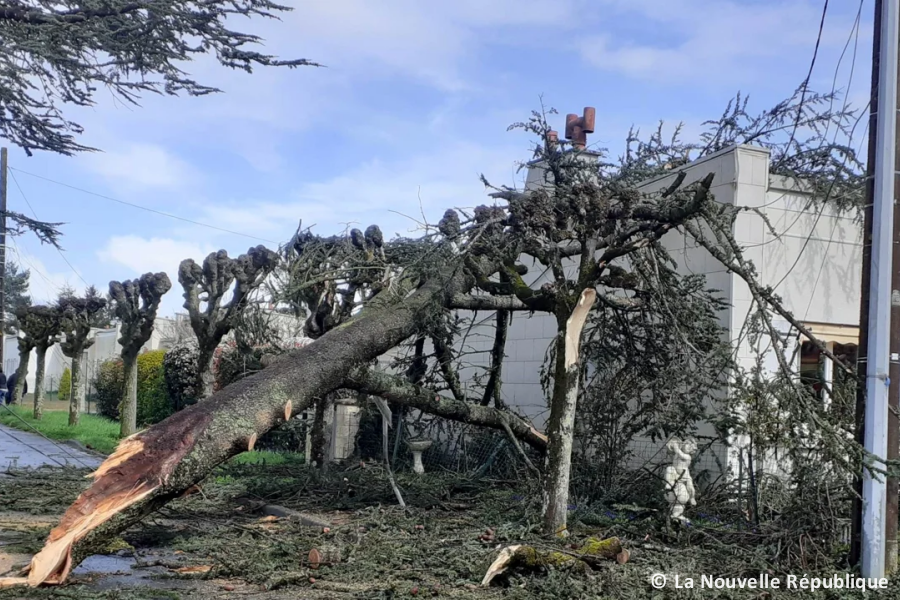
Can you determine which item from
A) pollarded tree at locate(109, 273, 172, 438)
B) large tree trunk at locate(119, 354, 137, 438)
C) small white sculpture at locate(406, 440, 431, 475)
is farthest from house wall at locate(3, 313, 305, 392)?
small white sculpture at locate(406, 440, 431, 475)

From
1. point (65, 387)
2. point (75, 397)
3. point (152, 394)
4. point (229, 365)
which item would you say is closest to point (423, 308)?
point (229, 365)

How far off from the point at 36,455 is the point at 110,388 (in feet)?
27.4

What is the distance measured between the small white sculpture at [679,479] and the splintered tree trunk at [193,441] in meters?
2.65

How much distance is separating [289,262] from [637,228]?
4050 mm

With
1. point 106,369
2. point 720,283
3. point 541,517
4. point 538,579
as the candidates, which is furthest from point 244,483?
point 106,369

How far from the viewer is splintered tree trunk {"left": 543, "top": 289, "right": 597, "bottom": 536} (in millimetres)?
6570

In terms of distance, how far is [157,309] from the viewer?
1415 centimetres

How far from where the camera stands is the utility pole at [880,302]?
227 inches

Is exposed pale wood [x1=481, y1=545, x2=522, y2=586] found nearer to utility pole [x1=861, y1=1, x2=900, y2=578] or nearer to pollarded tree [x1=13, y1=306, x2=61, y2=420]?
utility pole [x1=861, y1=1, x2=900, y2=578]

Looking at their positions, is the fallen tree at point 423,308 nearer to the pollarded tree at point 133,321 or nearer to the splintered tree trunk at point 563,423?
the splintered tree trunk at point 563,423

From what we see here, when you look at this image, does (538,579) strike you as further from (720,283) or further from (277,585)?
(720,283)

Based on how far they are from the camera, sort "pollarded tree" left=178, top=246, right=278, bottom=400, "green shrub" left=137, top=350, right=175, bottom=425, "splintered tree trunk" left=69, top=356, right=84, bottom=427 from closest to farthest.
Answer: "pollarded tree" left=178, top=246, right=278, bottom=400, "green shrub" left=137, top=350, right=175, bottom=425, "splintered tree trunk" left=69, top=356, right=84, bottom=427

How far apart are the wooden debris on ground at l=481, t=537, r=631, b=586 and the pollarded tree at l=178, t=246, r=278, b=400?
19.4ft

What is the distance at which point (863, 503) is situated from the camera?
19.1ft
